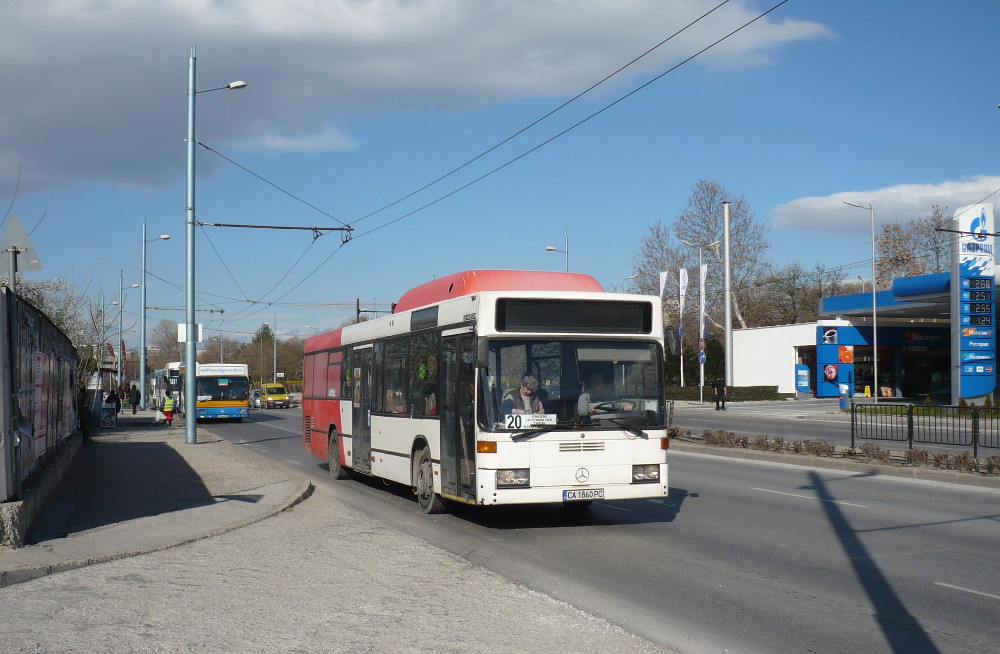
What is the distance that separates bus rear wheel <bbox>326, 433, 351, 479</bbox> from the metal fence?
10.9m

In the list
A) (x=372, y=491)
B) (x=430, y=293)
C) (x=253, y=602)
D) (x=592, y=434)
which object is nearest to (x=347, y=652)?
(x=253, y=602)

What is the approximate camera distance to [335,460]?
17.4 m

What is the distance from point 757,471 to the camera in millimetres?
18250

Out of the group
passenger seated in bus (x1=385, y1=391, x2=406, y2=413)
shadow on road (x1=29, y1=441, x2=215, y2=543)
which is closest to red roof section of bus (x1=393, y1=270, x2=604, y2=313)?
passenger seated in bus (x1=385, y1=391, x2=406, y2=413)

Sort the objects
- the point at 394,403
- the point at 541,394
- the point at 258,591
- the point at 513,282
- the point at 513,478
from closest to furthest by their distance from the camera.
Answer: the point at 258,591, the point at 513,478, the point at 541,394, the point at 513,282, the point at 394,403

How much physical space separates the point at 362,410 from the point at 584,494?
19.5ft

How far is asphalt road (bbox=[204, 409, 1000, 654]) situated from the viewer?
6.57 metres

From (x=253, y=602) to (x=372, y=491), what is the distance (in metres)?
8.25

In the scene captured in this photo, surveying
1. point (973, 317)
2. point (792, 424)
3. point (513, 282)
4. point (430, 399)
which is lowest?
point (792, 424)

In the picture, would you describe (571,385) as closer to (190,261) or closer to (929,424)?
(929,424)

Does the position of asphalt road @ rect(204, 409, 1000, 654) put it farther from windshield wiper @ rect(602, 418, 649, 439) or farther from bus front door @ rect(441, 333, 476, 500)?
windshield wiper @ rect(602, 418, 649, 439)

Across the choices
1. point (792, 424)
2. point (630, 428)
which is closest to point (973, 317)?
point (792, 424)

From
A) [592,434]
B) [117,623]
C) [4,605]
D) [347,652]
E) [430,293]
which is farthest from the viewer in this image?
[430,293]

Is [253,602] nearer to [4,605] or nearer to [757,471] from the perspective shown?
[4,605]
